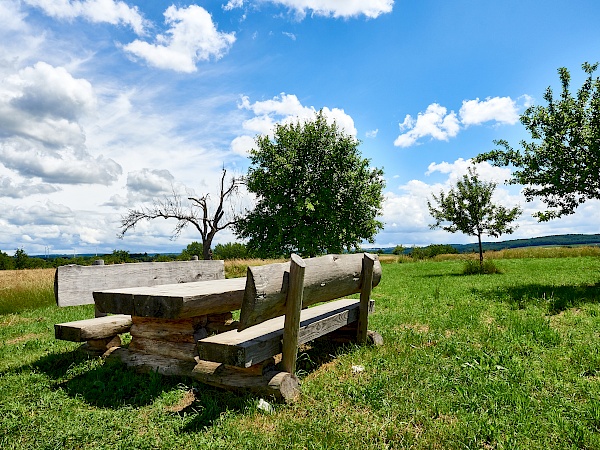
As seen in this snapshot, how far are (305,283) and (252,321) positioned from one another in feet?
2.82

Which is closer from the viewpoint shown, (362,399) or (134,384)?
(362,399)

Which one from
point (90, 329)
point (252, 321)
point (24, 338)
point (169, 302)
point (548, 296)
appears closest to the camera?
A: point (252, 321)

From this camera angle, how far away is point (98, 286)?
6023mm

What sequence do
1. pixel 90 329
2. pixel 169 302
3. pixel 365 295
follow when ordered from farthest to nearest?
pixel 365 295 → pixel 90 329 → pixel 169 302

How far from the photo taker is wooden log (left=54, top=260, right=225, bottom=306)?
18.6 ft

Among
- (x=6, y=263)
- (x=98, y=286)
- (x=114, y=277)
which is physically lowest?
(x=6, y=263)

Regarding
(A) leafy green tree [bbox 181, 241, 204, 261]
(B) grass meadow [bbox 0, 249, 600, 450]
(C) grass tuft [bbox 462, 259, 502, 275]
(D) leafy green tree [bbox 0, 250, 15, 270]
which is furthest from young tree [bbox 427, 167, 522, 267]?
(D) leafy green tree [bbox 0, 250, 15, 270]

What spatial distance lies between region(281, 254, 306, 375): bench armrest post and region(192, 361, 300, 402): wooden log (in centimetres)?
17

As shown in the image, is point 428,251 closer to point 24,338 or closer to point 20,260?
point 24,338

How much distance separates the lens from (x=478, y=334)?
6.37 meters

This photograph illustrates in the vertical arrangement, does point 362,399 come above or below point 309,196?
below

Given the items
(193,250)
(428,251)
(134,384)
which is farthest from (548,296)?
(193,250)

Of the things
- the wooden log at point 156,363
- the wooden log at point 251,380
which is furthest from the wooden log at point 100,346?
the wooden log at point 251,380

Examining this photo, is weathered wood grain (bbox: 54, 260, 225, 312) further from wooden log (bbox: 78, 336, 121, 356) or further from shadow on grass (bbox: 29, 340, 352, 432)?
shadow on grass (bbox: 29, 340, 352, 432)
